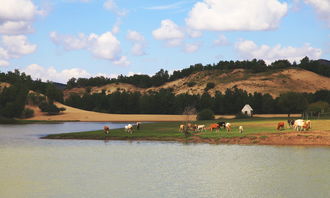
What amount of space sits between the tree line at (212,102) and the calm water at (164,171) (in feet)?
284

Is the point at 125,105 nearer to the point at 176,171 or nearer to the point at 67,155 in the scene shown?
the point at 67,155

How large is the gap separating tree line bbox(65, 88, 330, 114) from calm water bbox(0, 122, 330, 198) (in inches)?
3403

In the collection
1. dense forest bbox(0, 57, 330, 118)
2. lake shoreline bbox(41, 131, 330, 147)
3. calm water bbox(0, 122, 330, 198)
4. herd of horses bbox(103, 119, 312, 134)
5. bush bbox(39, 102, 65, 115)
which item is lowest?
calm water bbox(0, 122, 330, 198)

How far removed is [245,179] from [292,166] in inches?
307

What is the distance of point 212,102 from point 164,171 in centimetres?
12273

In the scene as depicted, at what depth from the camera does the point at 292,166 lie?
149 feet

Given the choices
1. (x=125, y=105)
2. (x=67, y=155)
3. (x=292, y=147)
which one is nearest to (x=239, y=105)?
(x=125, y=105)

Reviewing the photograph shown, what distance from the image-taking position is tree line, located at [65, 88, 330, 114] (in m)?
145

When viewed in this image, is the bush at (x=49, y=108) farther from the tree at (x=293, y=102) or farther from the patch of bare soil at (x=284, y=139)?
the patch of bare soil at (x=284, y=139)

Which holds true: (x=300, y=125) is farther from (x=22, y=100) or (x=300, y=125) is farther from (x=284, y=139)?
(x=22, y=100)

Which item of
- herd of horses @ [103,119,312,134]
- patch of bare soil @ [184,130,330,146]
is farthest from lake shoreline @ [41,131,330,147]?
herd of horses @ [103,119,312,134]

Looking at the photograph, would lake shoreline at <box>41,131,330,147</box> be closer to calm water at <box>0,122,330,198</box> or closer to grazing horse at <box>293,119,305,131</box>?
grazing horse at <box>293,119,305,131</box>

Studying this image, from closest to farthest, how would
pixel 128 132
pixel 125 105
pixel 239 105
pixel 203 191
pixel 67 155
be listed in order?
pixel 203 191, pixel 67 155, pixel 128 132, pixel 239 105, pixel 125 105

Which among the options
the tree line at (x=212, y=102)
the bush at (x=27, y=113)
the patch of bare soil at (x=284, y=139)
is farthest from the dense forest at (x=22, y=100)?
the patch of bare soil at (x=284, y=139)
